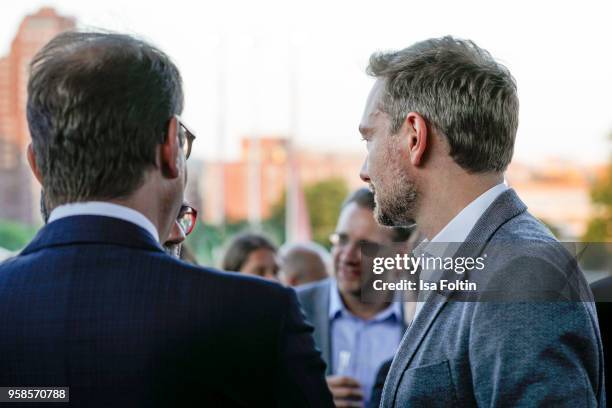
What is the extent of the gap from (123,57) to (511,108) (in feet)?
3.58

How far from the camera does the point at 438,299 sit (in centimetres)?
194

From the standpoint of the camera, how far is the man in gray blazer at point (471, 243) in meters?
1.66

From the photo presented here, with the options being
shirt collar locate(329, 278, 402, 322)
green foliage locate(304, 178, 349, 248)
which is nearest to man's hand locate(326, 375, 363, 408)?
shirt collar locate(329, 278, 402, 322)

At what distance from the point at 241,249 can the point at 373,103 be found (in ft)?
9.55

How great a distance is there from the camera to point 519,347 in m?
1.65

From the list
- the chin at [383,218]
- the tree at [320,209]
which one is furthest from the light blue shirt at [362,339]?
the tree at [320,209]

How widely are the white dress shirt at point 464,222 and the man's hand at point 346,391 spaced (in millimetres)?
1491

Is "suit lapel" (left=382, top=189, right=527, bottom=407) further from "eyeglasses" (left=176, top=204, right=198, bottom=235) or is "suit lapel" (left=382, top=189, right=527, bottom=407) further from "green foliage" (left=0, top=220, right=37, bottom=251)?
"green foliage" (left=0, top=220, right=37, bottom=251)

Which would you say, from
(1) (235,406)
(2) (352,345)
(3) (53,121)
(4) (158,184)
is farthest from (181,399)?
(2) (352,345)

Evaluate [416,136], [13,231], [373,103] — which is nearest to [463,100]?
[416,136]

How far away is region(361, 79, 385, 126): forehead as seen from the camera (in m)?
2.27

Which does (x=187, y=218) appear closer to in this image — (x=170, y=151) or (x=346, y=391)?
(x=170, y=151)

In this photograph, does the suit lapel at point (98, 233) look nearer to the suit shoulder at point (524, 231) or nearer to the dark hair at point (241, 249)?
the suit shoulder at point (524, 231)

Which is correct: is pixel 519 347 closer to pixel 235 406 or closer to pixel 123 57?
pixel 235 406
